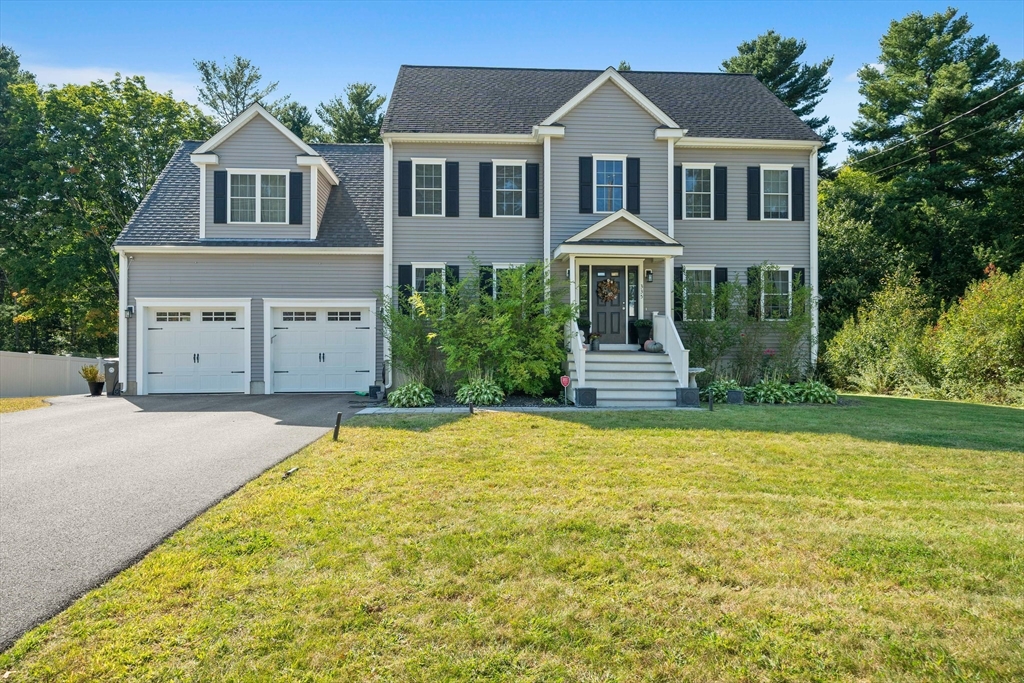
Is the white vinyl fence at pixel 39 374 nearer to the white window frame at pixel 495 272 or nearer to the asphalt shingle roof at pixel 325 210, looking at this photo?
the asphalt shingle roof at pixel 325 210

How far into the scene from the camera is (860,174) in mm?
25312

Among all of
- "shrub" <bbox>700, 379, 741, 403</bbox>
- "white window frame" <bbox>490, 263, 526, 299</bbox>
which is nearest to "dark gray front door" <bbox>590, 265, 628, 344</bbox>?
"white window frame" <bbox>490, 263, 526, 299</bbox>

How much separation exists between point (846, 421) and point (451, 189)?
10.2 metres

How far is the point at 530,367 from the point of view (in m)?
11.9

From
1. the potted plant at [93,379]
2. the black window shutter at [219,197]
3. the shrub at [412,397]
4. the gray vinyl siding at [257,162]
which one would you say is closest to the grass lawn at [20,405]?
the potted plant at [93,379]

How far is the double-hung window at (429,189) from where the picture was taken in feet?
48.1

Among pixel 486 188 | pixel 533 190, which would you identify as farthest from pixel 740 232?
pixel 486 188

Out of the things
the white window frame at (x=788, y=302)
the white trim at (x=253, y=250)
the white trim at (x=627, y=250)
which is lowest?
the white window frame at (x=788, y=302)

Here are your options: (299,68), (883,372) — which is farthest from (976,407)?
(299,68)

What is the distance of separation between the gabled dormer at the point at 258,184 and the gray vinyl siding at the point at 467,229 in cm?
250

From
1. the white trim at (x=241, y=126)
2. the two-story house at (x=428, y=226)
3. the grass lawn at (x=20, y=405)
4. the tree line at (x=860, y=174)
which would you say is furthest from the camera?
the tree line at (x=860, y=174)

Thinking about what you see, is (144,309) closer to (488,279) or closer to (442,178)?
(442,178)

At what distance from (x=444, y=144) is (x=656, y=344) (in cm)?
734

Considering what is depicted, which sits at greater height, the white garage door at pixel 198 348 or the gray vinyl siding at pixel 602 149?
the gray vinyl siding at pixel 602 149
